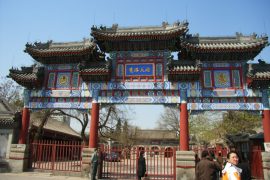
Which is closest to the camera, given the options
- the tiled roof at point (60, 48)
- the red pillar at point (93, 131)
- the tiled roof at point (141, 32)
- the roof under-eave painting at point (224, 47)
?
the roof under-eave painting at point (224, 47)

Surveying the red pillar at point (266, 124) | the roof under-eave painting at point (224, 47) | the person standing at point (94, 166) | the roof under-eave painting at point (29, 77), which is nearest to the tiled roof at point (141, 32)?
the roof under-eave painting at point (224, 47)

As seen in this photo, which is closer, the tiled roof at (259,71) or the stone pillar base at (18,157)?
the tiled roof at (259,71)

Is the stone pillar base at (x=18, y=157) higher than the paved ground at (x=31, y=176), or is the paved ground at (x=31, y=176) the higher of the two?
the stone pillar base at (x=18, y=157)

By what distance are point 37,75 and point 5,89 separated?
16241 mm

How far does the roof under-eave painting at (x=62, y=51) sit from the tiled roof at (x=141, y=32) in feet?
2.65

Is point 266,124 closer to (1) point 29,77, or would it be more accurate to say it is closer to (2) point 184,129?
(2) point 184,129

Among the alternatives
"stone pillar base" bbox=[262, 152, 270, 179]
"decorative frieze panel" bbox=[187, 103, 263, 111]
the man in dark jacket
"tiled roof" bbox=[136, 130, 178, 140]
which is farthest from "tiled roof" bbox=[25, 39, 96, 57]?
"tiled roof" bbox=[136, 130, 178, 140]

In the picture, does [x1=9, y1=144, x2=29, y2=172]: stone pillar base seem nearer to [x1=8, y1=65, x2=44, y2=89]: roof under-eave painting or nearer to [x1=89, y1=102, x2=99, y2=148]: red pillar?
[x1=8, y1=65, x2=44, y2=89]: roof under-eave painting

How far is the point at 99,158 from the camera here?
12578mm

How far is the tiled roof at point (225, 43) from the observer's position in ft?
42.2

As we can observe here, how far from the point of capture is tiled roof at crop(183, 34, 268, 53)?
42.2 feet

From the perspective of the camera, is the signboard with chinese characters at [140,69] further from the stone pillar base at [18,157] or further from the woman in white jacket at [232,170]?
the woman in white jacket at [232,170]

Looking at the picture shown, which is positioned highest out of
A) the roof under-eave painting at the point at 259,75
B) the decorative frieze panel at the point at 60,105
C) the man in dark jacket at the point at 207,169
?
the roof under-eave painting at the point at 259,75

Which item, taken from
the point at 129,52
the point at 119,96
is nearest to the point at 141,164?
the point at 119,96
